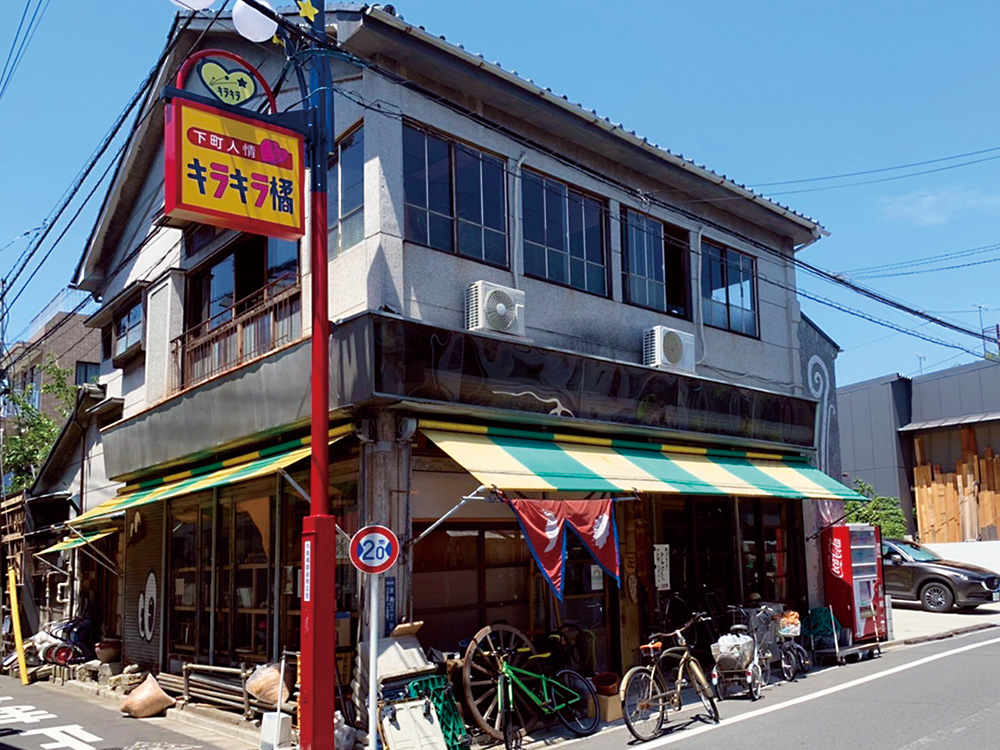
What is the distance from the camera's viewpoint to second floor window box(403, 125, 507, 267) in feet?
39.4

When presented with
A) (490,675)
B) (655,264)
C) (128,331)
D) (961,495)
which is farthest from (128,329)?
(961,495)

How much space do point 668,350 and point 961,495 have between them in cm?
2052

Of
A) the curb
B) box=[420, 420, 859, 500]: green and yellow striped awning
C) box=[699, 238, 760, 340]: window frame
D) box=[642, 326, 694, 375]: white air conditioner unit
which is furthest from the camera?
the curb

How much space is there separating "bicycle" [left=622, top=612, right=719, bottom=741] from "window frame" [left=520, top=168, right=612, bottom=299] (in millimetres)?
5369

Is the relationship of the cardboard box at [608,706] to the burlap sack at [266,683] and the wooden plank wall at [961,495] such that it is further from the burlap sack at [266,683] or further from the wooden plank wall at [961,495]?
the wooden plank wall at [961,495]

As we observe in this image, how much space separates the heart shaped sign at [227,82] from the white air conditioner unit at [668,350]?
7.14 meters

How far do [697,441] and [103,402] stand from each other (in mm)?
12728

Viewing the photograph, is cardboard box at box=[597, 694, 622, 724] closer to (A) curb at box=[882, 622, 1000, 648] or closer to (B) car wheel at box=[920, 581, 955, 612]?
(A) curb at box=[882, 622, 1000, 648]

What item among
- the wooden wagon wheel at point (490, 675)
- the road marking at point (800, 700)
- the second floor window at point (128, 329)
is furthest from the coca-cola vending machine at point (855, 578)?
the second floor window at point (128, 329)

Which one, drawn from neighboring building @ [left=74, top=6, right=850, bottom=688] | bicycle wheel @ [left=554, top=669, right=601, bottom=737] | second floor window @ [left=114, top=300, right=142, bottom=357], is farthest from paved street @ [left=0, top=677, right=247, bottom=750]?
second floor window @ [left=114, top=300, right=142, bottom=357]

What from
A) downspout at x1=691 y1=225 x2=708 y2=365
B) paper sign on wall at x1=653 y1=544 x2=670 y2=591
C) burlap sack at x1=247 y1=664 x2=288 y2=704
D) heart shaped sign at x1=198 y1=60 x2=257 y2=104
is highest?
heart shaped sign at x1=198 y1=60 x2=257 y2=104

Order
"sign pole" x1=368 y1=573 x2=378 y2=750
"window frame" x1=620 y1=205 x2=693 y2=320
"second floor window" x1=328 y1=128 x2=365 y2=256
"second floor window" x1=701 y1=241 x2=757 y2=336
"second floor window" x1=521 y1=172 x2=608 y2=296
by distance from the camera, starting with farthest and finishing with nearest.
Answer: "second floor window" x1=701 y1=241 x2=757 y2=336 → "window frame" x1=620 y1=205 x2=693 y2=320 → "second floor window" x1=521 y1=172 x2=608 y2=296 → "second floor window" x1=328 y1=128 x2=365 y2=256 → "sign pole" x1=368 y1=573 x2=378 y2=750

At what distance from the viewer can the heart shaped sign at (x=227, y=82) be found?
11.1 meters

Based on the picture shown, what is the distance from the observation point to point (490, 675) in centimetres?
1072
